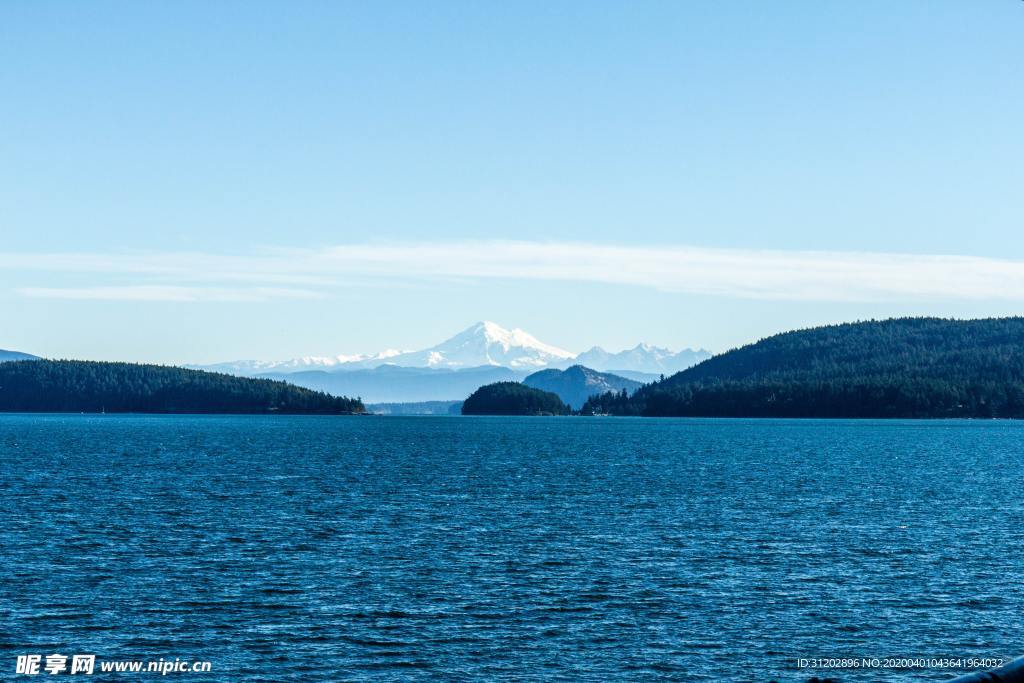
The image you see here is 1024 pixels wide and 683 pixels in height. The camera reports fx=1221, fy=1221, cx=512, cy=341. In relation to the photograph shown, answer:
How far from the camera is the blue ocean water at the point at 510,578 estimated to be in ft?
155

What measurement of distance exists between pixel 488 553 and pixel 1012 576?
28.3m

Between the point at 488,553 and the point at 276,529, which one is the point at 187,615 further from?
the point at 276,529

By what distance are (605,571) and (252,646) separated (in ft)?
73.8

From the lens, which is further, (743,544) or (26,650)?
(743,544)

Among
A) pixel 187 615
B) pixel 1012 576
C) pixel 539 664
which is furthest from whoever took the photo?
pixel 1012 576

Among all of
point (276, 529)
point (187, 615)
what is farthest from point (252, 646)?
point (276, 529)

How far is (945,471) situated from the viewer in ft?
490

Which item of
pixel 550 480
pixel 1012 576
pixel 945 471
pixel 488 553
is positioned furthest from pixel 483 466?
pixel 1012 576

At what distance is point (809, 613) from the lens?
53.8 meters

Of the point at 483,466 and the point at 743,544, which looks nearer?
the point at 743,544

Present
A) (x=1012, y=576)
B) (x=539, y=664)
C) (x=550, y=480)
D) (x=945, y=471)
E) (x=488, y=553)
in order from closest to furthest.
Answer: (x=539, y=664) < (x=1012, y=576) < (x=488, y=553) < (x=550, y=480) < (x=945, y=471)

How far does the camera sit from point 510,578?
62000mm

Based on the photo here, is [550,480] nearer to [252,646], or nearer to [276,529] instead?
[276,529]

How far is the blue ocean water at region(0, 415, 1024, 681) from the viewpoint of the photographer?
47094 millimetres
